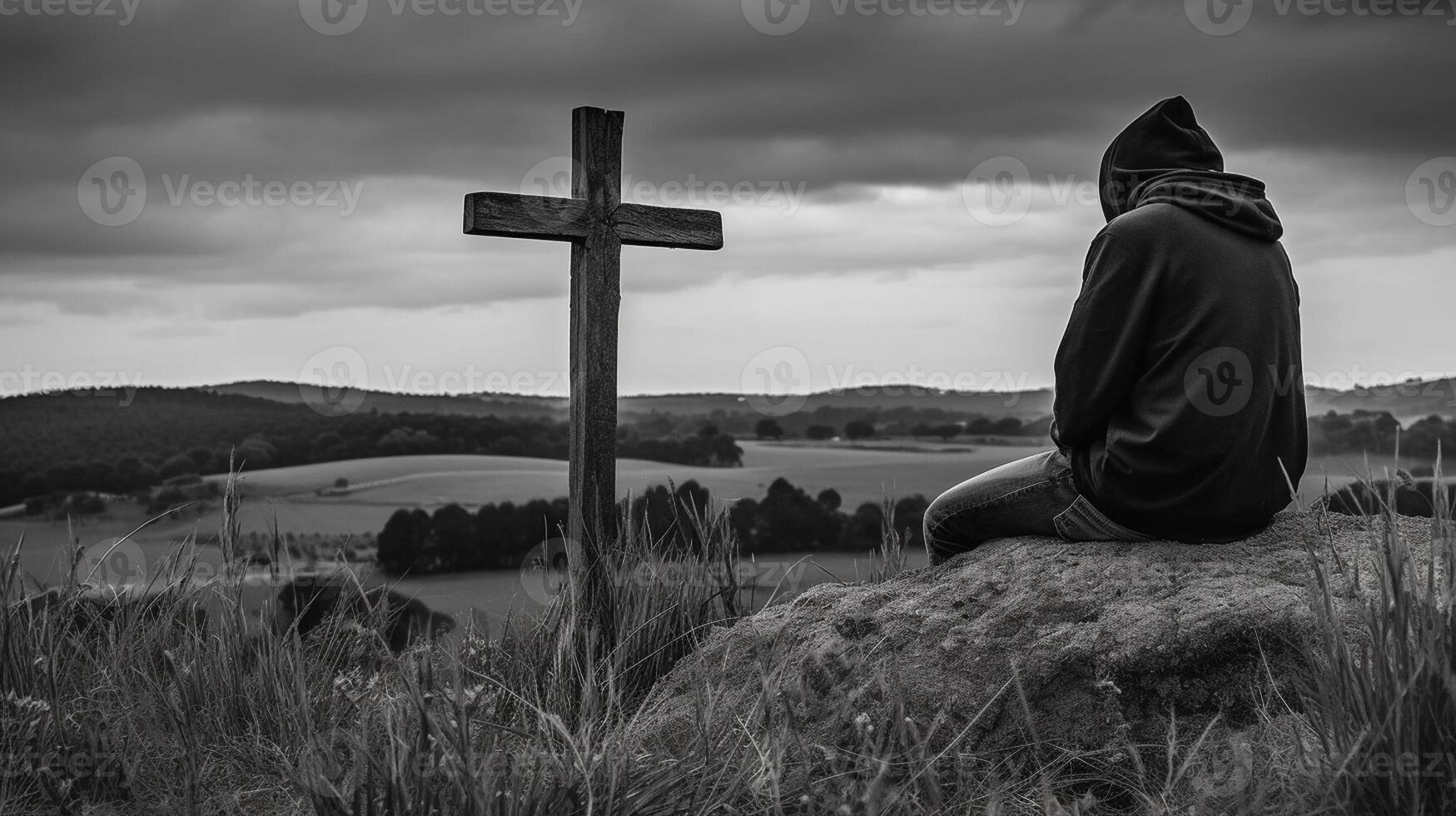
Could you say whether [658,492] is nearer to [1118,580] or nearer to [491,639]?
[491,639]

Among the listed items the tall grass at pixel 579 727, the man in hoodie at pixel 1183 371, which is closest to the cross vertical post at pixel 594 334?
the tall grass at pixel 579 727

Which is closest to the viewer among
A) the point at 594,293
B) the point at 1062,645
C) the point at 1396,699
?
the point at 1396,699

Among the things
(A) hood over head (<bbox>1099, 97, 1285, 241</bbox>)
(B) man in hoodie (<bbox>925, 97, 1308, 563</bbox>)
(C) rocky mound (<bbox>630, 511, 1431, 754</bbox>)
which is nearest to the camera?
(C) rocky mound (<bbox>630, 511, 1431, 754</bbox>)

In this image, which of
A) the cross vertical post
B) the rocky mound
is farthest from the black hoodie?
the cross vertical post

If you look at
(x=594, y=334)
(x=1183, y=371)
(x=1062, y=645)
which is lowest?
(x=1062, y=645)

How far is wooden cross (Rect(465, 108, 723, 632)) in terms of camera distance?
5.92 meters

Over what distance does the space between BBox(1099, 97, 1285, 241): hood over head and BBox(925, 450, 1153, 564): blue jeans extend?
1031mm

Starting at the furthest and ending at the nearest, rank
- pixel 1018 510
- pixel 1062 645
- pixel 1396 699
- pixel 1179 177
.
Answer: pixel 1018 510 < pixel 1179 177 < pixel 1062 645 < pixel 1396 699

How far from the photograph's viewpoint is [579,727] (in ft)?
13.3

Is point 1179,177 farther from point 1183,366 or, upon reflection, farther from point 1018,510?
point 1018,510

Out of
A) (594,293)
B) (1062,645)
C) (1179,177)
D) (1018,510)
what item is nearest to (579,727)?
(1062,645)

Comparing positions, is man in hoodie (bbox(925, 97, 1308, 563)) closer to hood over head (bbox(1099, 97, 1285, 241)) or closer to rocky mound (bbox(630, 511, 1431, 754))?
hood over head (bbox(1099, 97, 1285, 241))

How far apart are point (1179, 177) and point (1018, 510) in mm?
1378

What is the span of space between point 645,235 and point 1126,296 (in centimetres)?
273
